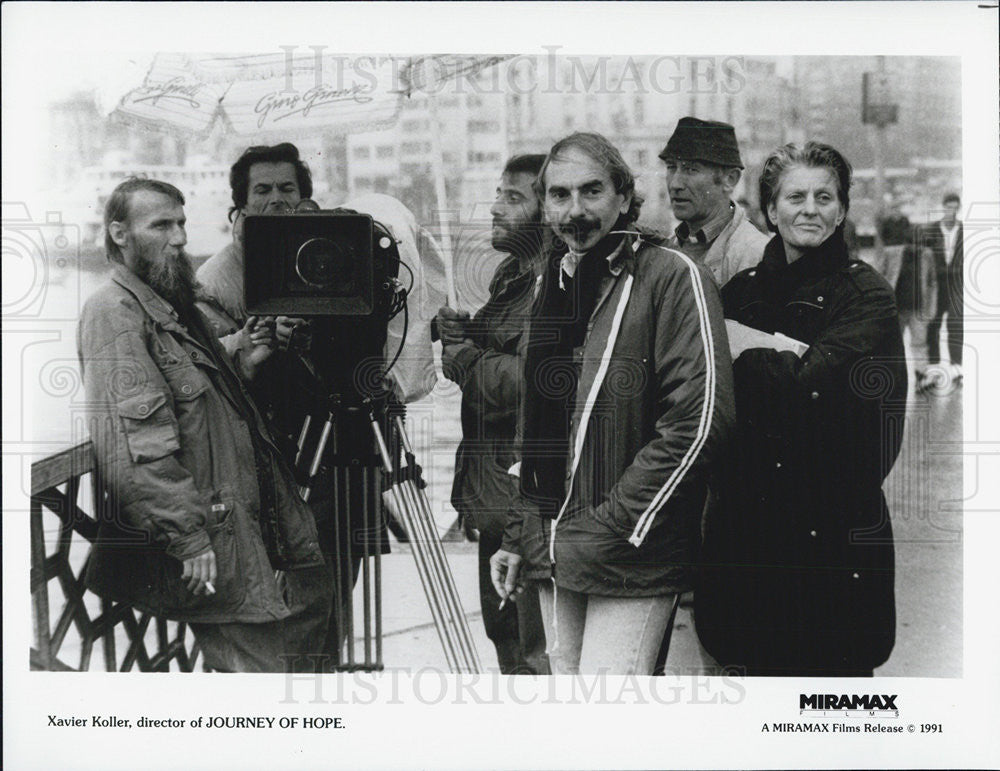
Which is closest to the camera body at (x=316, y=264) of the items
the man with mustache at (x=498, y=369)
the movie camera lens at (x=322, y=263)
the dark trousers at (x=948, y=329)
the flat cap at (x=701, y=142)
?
the movie camera lens at (x=322, y=263)

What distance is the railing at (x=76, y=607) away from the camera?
139 inches

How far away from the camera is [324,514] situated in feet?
11.6

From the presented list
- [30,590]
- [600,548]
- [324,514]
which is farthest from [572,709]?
[30,590]

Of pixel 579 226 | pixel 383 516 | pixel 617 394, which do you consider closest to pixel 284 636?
pixel 383 516

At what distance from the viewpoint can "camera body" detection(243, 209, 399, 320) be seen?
133 inches

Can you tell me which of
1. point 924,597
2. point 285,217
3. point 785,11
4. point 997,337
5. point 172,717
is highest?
point 785,11

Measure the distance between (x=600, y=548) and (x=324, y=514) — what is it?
0.76 m

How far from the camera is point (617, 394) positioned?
3.43 m

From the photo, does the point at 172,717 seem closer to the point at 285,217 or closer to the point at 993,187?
the point at 285,217

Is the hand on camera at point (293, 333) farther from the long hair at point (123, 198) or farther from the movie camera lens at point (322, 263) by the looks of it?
the long hair at point (123, 198)

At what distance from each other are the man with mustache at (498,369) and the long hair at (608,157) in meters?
0.08

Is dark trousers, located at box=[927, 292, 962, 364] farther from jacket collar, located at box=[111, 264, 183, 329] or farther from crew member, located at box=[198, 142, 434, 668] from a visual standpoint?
jacket collar, located at box=[111, 264, 183, 329]

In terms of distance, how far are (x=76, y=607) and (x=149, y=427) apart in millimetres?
561

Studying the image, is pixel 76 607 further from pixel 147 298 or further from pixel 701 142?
pixel 701 142
